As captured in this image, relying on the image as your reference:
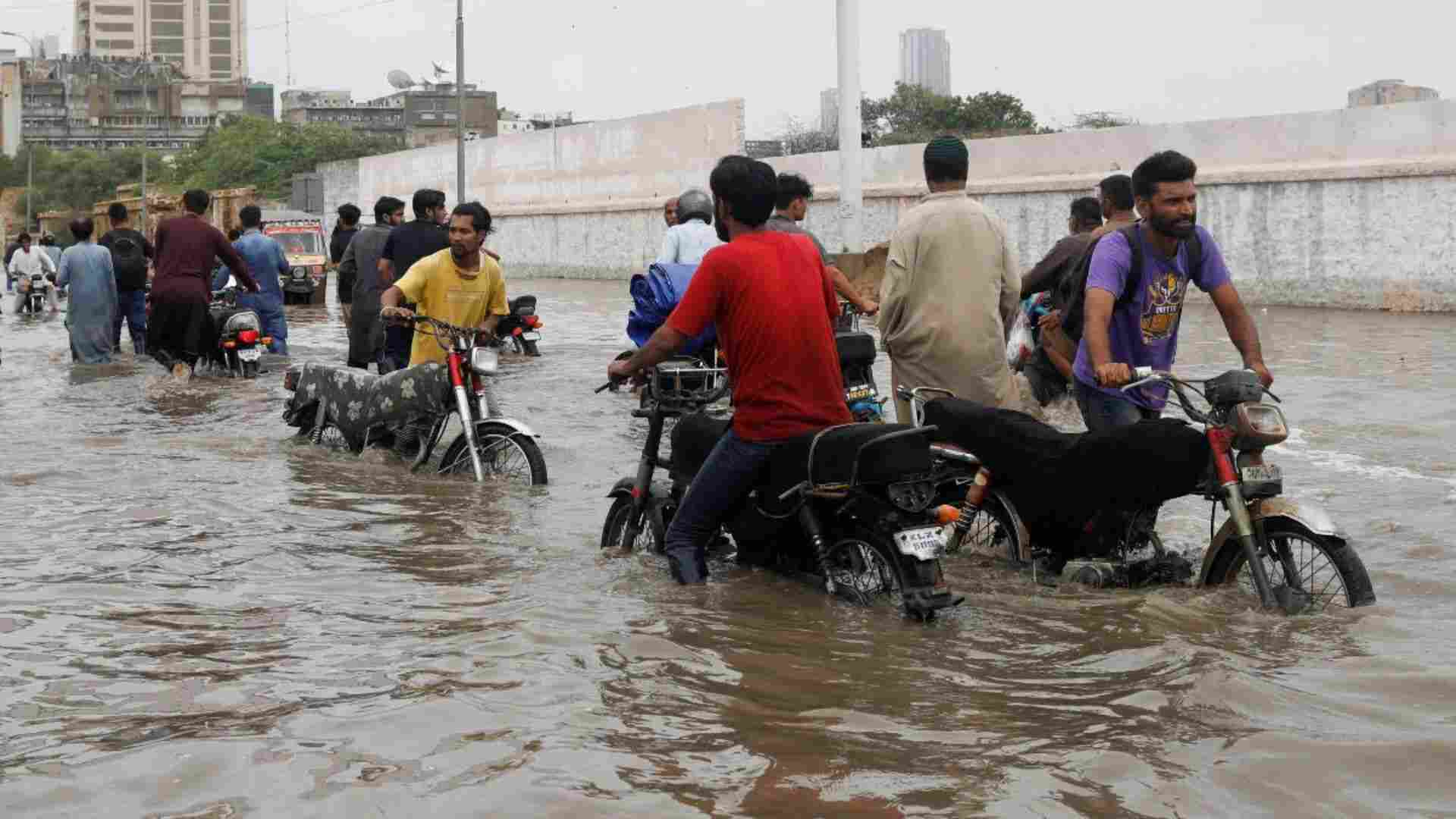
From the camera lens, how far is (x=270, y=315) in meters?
17.9

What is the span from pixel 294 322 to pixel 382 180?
33.2 meters

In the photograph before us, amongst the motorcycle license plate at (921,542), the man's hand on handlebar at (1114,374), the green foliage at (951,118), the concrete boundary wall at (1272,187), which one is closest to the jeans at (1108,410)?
the man's hand on handlebar at (1114,374)

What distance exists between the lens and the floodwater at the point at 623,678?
4199 millimetres

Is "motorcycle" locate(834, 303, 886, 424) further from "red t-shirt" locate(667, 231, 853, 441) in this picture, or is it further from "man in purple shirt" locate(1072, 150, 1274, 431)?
"red t-shirt" locate(667, 231, 853, 441)

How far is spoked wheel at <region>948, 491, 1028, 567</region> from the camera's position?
22.7 feet

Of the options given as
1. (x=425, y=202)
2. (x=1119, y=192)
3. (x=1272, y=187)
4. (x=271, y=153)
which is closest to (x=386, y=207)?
(x=425, y=202)

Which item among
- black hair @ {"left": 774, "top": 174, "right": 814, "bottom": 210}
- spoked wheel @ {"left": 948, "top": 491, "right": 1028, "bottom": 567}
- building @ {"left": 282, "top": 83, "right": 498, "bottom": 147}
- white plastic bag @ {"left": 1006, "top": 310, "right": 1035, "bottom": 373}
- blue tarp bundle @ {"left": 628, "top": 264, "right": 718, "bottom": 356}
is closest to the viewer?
spoked wheel @ {"left": 948, "top": 491, "right": 1028, "bottom": 567}

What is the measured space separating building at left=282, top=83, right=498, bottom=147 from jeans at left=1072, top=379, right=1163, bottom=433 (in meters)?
98.2

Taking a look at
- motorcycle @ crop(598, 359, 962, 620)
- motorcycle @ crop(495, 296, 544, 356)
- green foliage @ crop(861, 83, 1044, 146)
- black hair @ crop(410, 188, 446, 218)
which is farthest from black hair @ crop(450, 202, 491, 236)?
green foliage @ crop(861, 83, 1044, 146)

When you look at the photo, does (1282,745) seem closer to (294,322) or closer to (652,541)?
(652,541)

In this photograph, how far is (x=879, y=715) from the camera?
4.84 m

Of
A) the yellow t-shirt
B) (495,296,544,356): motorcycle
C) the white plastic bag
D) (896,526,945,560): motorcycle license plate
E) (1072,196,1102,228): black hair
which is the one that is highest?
(1072,196,1102,228): black hair

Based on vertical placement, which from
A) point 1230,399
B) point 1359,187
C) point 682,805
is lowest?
point 682,805

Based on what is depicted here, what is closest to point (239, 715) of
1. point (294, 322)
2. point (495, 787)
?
point (495, 787)
